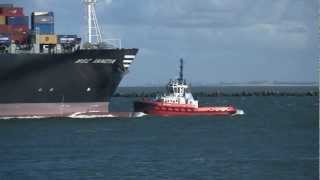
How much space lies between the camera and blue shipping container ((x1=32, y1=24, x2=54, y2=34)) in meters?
56.5

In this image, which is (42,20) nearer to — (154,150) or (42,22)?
(42,22)

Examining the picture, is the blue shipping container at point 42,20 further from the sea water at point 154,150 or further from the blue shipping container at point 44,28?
the sea water at point 154,150

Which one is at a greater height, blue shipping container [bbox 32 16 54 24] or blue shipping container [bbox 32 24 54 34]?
blue shipping container [bbox 32 16 54 24]

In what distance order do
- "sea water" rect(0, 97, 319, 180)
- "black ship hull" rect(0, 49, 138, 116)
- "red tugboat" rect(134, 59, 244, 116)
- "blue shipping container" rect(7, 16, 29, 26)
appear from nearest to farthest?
"sea water" rect(0, 97, 319, 180)
"black ship hull" rect(0, 49, 138, 116)
"blue shipping container" rect(7, 16, 29, 26)
"red tugboat" rect(134, 59, 244, 116)

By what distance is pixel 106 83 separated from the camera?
56.9 m

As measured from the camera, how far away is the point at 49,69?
5516cm

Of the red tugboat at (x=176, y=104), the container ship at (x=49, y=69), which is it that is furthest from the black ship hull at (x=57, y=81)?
the red tugboat at (x=176, y=104)

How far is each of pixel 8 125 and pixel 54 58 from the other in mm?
5568

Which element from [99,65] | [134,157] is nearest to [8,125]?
[99,65]

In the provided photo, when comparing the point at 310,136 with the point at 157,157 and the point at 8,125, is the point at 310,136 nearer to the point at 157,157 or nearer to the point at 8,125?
the point at 157,157

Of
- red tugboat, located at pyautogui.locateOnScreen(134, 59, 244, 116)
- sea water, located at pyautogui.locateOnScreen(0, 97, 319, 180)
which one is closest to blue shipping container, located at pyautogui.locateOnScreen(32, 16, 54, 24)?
sea water, located at pyautogui.locateOnScreen(0, 97, 319, 180)

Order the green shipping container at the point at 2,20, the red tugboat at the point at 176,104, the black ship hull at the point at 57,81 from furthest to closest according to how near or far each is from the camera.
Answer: the red tugboat at the point at 176,104 < the green shipping container at the point at 2,20 < the black ship hull at the point at 57,81

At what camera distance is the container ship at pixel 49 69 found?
179 feet

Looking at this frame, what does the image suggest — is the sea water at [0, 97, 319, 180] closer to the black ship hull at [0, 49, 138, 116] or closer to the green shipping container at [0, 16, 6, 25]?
the black ship hull at [0, 49, 138, 116]
